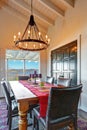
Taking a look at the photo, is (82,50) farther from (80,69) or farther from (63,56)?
(63,56)

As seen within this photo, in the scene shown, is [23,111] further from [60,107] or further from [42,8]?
[42,8]

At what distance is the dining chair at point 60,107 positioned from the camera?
61.3 inches

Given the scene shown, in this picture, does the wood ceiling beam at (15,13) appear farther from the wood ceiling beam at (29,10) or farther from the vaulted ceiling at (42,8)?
the wood ceiling beam at (29,10)

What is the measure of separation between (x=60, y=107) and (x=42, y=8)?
156 inches

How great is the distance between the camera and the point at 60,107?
1.64m

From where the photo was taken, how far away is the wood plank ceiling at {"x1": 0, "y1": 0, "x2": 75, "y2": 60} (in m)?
4.10

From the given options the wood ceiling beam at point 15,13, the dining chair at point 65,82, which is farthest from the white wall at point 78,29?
the wood ceiling beam at point 15,13

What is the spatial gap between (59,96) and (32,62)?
4454mm

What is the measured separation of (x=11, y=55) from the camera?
18.4 feet

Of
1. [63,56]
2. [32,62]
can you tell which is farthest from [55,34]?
[32,62]

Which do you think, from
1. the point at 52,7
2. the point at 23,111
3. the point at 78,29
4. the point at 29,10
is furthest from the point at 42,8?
the point at 23,111

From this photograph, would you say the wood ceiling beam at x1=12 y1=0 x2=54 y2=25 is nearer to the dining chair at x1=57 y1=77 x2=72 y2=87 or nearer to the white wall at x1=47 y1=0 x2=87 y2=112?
the white wall at x1=47 y1=0 x2=87 y2=112

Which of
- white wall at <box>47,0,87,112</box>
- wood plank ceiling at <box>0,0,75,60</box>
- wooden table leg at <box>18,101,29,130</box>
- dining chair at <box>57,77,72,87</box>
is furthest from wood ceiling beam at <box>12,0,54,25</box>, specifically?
wooden table leg at <box>18,101,29,130</box>

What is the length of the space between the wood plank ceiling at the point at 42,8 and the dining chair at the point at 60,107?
3038mm
